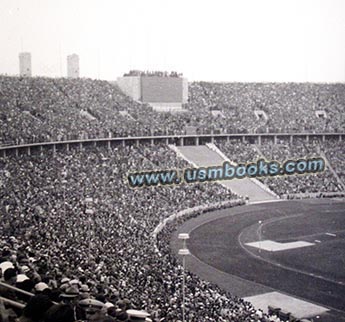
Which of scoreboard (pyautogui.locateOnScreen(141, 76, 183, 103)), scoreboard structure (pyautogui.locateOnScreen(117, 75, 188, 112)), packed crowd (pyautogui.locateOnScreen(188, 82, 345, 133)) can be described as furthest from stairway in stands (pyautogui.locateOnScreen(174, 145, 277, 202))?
scoreboard (pyautogui.locateOnScreen(141, 76, 183, 103))

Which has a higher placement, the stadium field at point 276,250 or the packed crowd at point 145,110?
the packed crowd at point 145,110

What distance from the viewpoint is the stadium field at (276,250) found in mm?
31500

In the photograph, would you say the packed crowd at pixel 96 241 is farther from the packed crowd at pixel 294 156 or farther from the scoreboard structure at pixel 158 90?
the scoreboard structure at pixel 158 90

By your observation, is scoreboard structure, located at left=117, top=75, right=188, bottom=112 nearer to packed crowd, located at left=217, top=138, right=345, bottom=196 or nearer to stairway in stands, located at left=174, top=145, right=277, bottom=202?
stairway in stands, located at left=174, top=145, right=277, bottom=202

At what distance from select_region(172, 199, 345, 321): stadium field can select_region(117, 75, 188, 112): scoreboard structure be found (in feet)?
74.9

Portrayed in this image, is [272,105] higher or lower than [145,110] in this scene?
higher

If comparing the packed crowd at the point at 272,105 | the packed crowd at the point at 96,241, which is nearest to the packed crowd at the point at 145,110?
the packed crowd at the point at 272,105

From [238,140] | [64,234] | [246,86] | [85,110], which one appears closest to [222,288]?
[64,234]

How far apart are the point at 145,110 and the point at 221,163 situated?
1222 centimetres

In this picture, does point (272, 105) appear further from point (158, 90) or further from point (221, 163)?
point (221, 163)

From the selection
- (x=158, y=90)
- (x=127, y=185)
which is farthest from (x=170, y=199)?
(x=158, y=90)

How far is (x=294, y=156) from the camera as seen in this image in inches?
2746

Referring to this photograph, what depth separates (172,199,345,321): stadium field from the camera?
31500mm

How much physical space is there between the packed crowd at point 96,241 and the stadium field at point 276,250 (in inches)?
111
